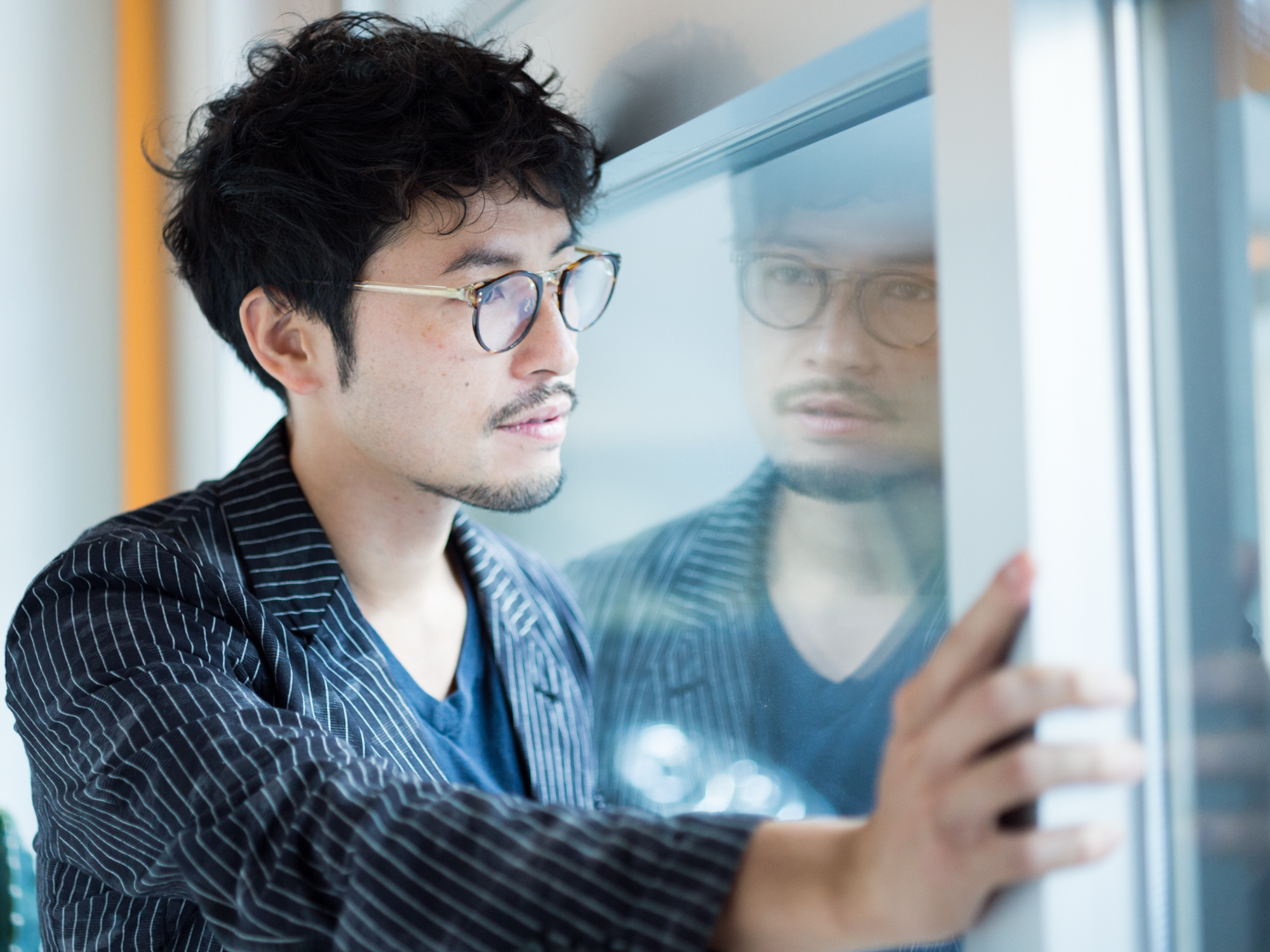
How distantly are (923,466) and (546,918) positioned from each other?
558 mm

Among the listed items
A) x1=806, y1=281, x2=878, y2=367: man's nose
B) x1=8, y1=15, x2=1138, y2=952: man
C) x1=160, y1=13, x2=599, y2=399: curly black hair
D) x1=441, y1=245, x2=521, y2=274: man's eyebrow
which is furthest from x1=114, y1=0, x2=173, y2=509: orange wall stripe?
x1=806, y1=281, x2=878, y2=367: man's nose

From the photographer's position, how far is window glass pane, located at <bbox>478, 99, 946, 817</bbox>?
0.99 meters

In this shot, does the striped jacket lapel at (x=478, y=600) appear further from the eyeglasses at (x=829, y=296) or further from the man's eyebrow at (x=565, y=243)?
the eyeglasses at (x=829, y=296)

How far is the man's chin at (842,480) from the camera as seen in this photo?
0.99m

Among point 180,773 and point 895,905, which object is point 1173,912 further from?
point 180,773

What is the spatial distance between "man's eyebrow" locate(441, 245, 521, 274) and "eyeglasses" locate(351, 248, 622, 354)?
23 millimetres

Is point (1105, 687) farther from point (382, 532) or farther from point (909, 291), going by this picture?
point (382, 532)

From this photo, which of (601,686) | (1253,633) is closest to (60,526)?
(601,686)

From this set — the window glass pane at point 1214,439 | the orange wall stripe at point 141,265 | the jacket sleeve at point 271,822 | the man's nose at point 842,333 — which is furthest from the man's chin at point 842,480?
the orange wall stripe at point 141,265

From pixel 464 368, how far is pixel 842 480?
1.65 feet

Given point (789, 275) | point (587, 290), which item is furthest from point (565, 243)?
point (789, 275)

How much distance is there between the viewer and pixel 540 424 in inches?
51.0

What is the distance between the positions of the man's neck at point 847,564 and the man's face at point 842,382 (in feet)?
0.08

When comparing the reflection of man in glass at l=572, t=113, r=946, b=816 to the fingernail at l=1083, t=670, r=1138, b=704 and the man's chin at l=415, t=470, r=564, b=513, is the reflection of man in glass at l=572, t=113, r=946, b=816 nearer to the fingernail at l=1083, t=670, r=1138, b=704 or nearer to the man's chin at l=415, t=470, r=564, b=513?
the man's chin at l=415, t=470, r=564, b=513
